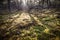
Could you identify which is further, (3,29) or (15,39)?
(3,29)

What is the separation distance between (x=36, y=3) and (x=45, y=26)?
13.2ft

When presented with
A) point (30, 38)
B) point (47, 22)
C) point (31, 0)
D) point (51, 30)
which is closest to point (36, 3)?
point (31, 0)

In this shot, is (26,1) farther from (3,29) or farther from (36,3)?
(3,29)

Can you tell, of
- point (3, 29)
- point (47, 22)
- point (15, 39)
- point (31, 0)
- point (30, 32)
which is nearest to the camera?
point (15, 39)

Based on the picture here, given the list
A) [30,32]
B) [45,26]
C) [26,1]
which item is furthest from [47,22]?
[26,1]

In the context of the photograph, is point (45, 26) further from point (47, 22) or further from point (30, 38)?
point (30, 38)

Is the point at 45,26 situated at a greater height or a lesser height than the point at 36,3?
lesser

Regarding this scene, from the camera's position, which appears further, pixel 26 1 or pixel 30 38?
pixel 26 1

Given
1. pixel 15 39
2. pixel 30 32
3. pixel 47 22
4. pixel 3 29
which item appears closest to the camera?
pixel 15 39

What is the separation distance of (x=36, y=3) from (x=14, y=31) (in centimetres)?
453

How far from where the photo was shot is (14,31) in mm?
4062

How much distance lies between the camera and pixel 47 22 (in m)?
4.74

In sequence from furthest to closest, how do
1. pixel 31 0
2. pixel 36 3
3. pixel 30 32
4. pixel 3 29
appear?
pixel 31 0, pixel 36 3, pixel 3 29, pixel 30 32

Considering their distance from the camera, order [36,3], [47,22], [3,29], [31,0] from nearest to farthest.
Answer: [3,29] → [47,22] → [36,3] → [31,0]
